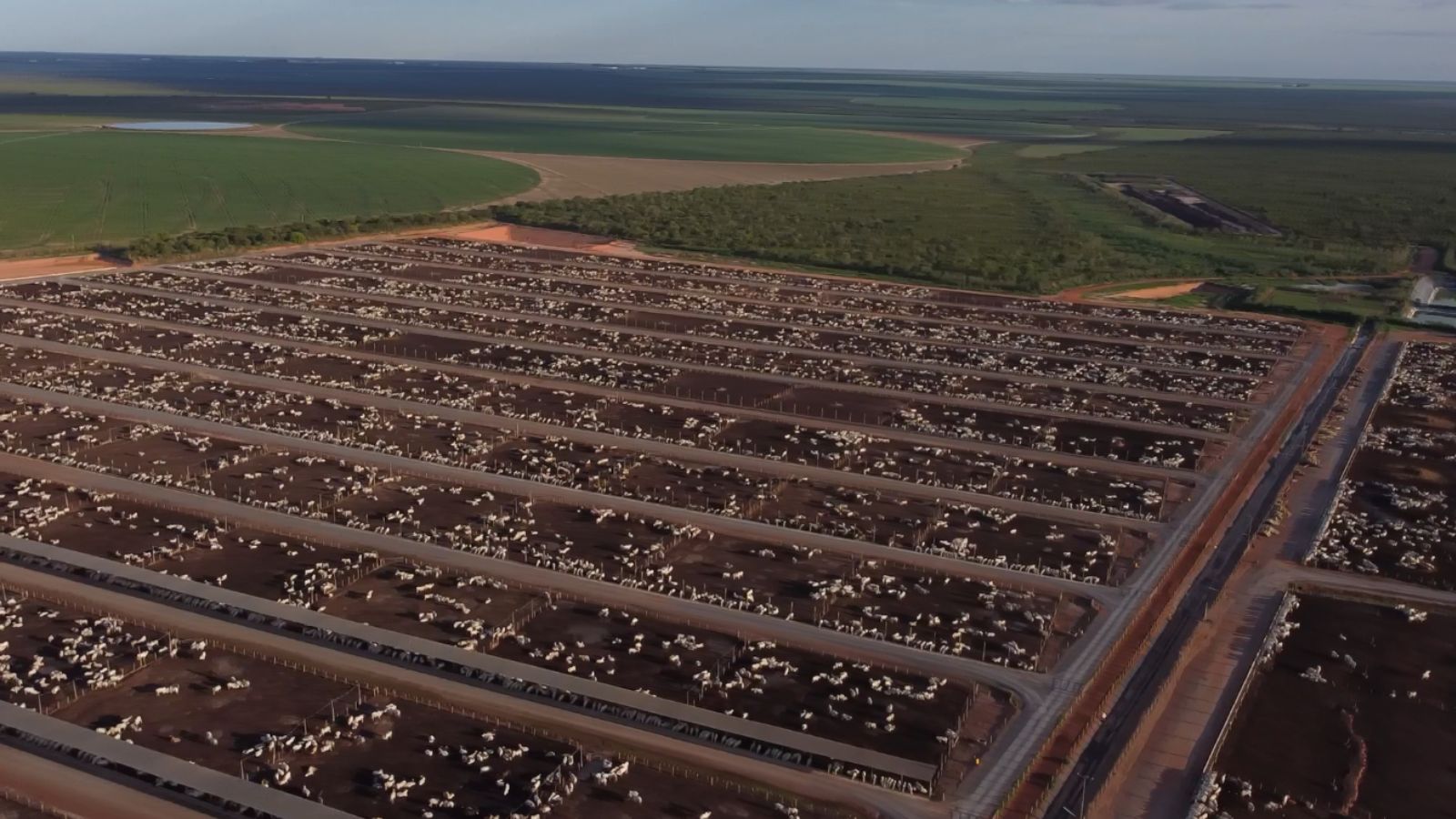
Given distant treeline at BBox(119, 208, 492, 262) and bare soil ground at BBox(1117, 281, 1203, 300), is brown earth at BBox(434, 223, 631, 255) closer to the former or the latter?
distant treeline at BBox(119, 208, 492, 262)

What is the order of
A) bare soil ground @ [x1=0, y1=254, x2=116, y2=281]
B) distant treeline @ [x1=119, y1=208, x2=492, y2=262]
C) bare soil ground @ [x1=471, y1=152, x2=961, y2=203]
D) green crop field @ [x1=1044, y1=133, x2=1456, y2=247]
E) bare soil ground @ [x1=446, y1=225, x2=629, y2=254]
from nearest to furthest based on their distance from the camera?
1. bare soil ground @ [x1=0, y1=254, x2=116, y2=281]
2. distant treeline @ [x1=119, y1=208, x2=492, y2=262]
3. bare soil ground @ [x1=446, y1=225, x2=629, y2=254]
4. green crop field @ [x1=1044, y1=133, x2=1456, y2=247]
5. bare soil ground @ [x1=471, y1=152, x2=961, y2=203]

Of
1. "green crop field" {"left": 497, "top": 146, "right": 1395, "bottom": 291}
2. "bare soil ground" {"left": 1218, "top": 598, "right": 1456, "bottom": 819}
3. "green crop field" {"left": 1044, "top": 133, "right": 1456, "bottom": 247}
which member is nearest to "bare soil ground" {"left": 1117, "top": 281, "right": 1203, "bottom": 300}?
"green crop field" {"left": 497, "top": 146, "right": 1395, "bottom": 291}

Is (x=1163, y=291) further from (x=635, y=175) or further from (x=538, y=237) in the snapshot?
(x=635, y=175)

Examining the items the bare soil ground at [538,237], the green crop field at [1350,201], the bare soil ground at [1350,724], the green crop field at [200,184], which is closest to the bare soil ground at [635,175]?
the green crop field at [200,184]

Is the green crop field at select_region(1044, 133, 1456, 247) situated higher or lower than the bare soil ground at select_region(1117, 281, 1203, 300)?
higher

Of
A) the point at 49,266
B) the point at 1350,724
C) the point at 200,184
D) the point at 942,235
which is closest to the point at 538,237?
the point at 942,235

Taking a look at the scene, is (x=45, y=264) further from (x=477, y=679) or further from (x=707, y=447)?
(x=477, y=679)

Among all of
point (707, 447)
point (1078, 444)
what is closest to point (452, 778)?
point (707, 447)
